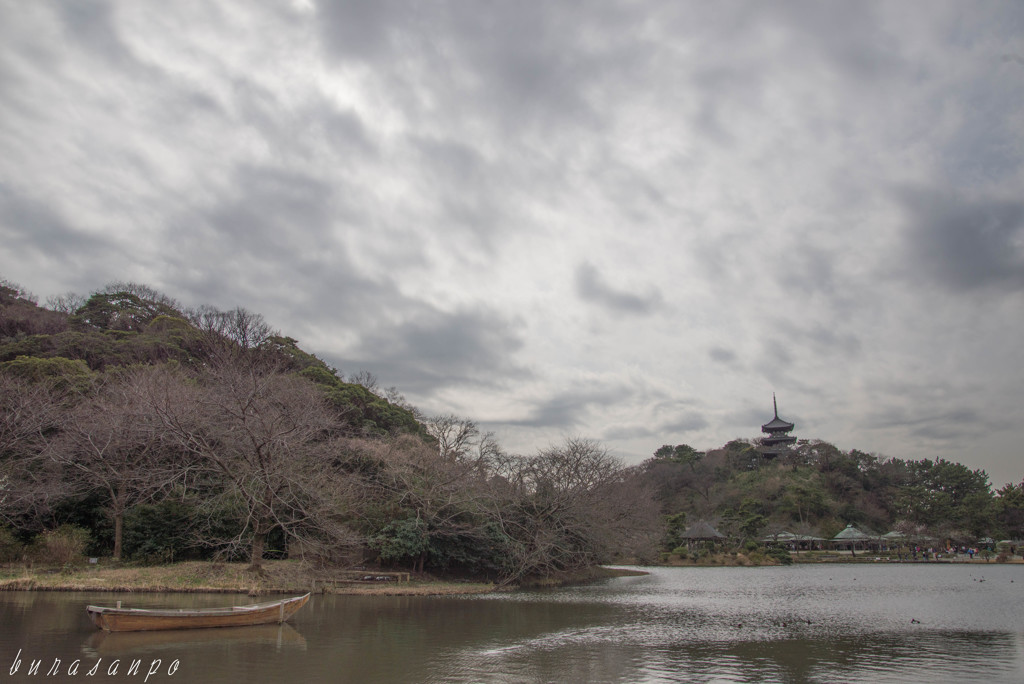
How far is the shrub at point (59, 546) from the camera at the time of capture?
2133cm

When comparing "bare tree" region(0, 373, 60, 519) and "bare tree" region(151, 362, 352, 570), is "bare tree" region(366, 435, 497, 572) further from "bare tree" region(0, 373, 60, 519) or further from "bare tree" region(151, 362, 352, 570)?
"bare tree" region(0, 373, 60, 519)

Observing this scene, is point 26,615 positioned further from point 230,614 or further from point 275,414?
point 275,414

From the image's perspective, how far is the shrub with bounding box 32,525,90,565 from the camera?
21.3 m

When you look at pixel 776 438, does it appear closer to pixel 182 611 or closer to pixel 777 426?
pixel 777 426

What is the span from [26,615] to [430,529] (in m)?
13.2

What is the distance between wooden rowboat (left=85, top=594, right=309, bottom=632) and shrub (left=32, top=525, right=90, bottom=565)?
11683 mm

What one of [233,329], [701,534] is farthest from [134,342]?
[701,534]

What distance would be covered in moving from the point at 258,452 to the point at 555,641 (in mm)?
11952

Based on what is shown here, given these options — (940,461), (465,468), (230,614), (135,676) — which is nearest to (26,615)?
(230,614)

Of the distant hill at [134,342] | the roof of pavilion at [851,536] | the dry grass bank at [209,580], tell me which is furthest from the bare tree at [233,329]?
the roof of pavilion at [851,536]

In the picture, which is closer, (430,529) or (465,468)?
(430,529)

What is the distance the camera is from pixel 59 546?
21.4m

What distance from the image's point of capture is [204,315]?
49344 millimetres

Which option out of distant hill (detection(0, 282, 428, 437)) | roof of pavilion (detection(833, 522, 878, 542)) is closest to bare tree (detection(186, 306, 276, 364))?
distant hill (detection(0, 282, 428, 437))
